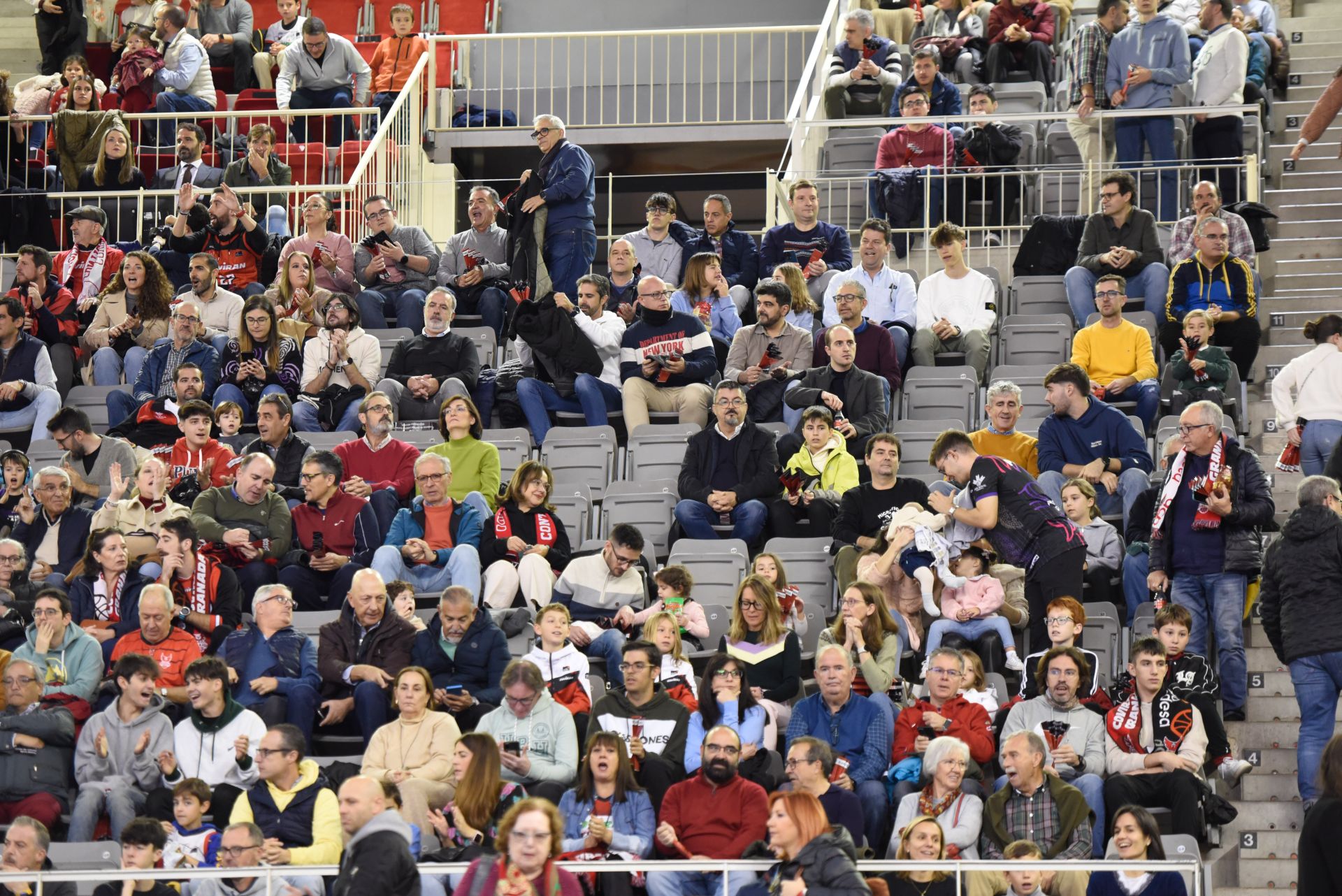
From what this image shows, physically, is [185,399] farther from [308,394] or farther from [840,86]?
[840,86]

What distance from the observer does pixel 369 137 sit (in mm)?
16609

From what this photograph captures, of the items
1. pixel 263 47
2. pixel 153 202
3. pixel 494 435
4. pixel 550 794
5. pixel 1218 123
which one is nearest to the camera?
pixel 550 794

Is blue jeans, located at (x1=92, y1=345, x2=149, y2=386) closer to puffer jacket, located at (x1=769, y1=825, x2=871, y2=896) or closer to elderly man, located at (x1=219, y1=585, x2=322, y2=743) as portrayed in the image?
elderly man, located at (x1=219, y1=585, x2=322, y2=743)

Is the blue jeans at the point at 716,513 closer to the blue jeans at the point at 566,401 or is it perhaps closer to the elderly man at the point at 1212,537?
the blue jeans at the point at 566,401

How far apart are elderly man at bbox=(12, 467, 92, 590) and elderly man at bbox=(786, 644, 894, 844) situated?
379 cm

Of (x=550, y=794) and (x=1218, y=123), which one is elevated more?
(x=1218, y=123)

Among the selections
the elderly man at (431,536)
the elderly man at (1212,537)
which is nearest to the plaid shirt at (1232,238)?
the elderly man at (1212,537)

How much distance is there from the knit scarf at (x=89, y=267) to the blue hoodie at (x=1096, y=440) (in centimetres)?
611

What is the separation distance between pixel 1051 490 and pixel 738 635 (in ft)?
5.78

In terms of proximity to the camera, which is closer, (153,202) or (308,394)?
(308,394)

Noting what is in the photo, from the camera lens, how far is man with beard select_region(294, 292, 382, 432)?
39.6 feet

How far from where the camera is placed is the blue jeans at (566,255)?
12.9 meters

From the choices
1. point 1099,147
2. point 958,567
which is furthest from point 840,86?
point 958,567

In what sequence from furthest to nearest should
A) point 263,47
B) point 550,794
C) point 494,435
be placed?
point 263,47
point 494,435
point 550,794
